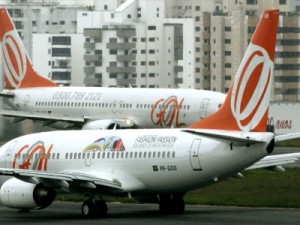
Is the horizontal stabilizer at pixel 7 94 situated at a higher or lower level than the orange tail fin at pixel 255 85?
lower

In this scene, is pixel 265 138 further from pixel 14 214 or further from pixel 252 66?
pixel 14 214

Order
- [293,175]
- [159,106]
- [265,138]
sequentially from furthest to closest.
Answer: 1. [159,106]
2. [293,175]
3. [265,138]

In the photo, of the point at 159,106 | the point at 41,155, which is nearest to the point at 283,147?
the point at 159,106

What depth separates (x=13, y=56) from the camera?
92.0 metres

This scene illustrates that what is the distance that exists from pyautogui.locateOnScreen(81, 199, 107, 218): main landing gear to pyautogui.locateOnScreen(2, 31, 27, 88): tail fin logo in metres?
46.7

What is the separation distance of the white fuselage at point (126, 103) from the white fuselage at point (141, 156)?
3106 centimetres

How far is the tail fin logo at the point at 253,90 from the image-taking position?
43.1 metres

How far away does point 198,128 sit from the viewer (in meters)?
44.6

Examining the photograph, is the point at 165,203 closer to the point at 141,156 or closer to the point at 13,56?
the point at 141,156

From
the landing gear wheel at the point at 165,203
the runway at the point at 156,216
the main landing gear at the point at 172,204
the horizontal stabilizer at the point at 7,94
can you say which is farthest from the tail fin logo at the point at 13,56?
the main landing gear at the point at 172,204

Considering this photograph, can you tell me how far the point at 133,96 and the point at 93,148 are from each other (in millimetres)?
37920

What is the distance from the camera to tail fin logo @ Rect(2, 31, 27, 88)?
91225mm

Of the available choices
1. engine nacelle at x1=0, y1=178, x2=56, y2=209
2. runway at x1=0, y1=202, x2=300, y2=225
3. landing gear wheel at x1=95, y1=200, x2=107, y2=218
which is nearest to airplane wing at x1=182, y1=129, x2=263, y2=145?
runway at x1=0, y1=202, x2=300, y2=225

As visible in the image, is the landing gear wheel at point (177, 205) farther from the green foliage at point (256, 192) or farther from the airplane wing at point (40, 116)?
the airplane wing at point (40, 116)
